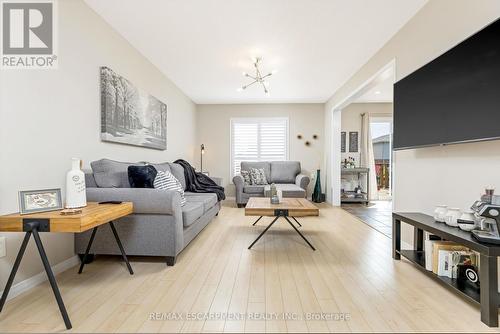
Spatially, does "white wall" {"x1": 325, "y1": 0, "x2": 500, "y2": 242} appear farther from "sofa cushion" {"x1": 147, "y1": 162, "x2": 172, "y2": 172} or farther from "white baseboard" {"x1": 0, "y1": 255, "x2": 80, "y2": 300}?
"white baseboard" {"x1": 0, "y1": 255, "x2": 80, "y2": 300}

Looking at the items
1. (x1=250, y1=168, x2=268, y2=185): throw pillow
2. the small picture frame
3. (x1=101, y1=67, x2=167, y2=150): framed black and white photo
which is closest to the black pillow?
(x1=101, y1=67, x2=167, y2=150): framed black and white photo

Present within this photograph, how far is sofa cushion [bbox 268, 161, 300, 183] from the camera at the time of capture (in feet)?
19.9

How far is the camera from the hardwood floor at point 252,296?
1.48 metres

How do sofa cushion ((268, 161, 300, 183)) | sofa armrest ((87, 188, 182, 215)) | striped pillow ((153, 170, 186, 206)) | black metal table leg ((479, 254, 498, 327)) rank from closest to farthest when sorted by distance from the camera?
black metal table leg ((479, 254, 498, 327)), sofa armrest ((87, 188, 182, 215)), striped pillow ((153, 170, 186, 206)), sofa cushion ((268, 161, 300, 183))

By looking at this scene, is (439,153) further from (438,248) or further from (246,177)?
(246,177)

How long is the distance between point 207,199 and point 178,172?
902 millimetres

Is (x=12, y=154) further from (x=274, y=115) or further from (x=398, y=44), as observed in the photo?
(x=274, y=115)

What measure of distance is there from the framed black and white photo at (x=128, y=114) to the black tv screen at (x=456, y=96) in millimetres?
3123

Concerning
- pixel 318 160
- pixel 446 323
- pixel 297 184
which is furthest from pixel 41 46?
pixel 318 160

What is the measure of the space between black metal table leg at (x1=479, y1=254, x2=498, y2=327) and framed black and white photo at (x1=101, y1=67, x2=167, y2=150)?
10.9 feet

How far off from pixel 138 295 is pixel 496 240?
7.55 ft

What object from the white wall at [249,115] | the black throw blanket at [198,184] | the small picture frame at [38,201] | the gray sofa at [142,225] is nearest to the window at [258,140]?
the white wall at [249,115]

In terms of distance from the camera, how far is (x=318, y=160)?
652cm

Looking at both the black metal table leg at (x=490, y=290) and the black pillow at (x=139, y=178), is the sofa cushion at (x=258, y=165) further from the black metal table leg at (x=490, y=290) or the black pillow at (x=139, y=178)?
the black metal table leg at (x=490, y=290)
